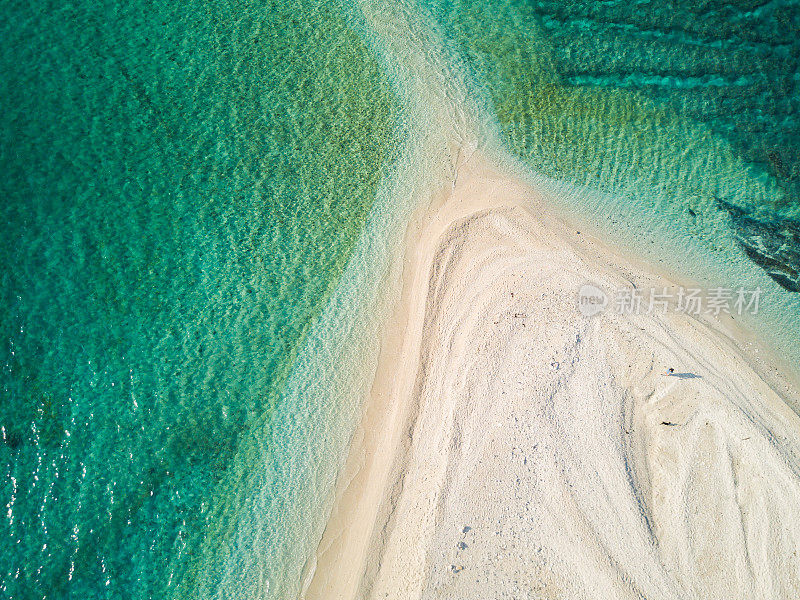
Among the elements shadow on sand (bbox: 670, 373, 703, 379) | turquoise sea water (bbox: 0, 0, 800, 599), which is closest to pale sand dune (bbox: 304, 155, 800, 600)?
shadow on sand (bbox: 670, 373, 703, 379)

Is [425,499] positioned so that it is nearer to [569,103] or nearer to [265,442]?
[265,442]

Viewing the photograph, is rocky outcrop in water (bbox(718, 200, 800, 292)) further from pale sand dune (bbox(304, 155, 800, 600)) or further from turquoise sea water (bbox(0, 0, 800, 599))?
pale sand dune (bbox(304, 155, 800, 600))

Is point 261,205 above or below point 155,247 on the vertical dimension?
above

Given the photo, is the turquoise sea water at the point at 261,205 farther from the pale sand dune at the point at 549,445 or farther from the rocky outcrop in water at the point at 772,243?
the pale sand dune at the point at 549,445

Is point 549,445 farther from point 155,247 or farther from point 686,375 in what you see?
point 155,247

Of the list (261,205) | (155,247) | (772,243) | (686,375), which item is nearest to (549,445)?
(686,375)

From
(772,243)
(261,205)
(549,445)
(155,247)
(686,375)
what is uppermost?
(772,243)
